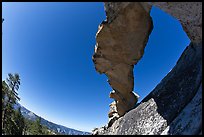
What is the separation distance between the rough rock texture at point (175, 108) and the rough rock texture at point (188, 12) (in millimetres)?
1681

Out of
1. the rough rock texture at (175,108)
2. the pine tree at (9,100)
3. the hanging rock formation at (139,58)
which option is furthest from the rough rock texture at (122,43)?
the pine tree at (9,100)

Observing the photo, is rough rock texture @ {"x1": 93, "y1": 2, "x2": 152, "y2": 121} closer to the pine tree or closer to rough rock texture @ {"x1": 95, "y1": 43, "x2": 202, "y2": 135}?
rough rock texture @ {"x1": 95, "y1": 43, "x2": 202, "y2": 135}

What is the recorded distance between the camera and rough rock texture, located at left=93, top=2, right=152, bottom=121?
76.7ft

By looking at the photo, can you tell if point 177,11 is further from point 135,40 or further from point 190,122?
point 135,40

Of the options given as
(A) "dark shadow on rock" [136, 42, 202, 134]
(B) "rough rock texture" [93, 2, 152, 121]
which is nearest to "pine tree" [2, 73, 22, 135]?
(B) "rough rock texture" [93, 2, 152, 121]

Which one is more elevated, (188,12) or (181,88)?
A: (188,12)

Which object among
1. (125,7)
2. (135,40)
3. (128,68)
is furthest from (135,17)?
(128,68)

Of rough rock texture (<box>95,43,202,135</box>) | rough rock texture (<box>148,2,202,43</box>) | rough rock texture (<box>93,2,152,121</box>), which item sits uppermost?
rough rock texture (<box>93,2,152,121</box>)

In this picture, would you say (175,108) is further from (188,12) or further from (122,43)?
(122,43)

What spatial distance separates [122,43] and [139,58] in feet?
12.4

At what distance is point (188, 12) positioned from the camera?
1272 cm

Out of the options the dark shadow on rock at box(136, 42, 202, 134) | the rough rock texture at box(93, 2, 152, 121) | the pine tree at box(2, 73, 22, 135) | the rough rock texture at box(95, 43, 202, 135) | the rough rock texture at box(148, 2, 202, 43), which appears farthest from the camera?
the pine tree at box(2, 73, 22, 135)

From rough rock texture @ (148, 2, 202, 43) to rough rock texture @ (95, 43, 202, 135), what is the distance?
1681mm

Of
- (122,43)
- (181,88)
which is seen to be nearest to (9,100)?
(122,43)
